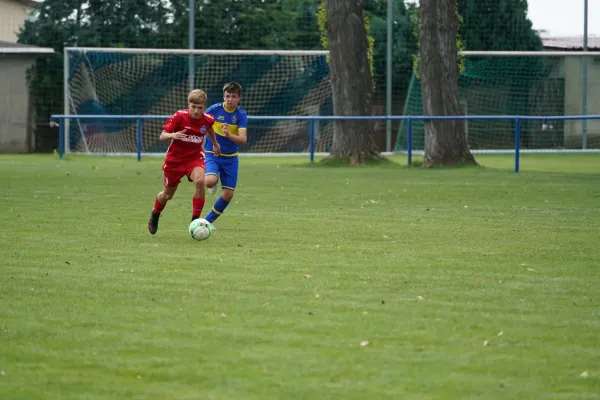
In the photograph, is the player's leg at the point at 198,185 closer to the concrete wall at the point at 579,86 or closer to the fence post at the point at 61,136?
the fence post at the point at 61,136

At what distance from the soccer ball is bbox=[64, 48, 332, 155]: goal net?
18781 millimetres

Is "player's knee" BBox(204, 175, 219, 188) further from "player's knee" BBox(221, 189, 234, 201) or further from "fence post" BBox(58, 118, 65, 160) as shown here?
"fence post" BBox(58, 118, 65, 160)

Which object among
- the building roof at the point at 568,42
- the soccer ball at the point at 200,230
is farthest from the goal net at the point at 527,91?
the soccer ball at the point at 200,230

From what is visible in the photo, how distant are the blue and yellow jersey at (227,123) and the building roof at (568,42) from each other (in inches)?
989

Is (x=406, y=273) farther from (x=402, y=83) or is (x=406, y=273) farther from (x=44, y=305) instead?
(x=402, y=83)

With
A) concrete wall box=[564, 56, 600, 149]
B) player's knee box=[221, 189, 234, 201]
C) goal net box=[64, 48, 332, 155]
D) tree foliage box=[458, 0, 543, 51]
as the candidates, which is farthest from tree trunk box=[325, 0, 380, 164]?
player's knee box=[221, 189, 234, 201]

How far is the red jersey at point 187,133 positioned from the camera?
10977 mm

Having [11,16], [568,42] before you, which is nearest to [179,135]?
[568,42]

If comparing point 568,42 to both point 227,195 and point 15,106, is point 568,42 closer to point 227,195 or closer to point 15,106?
point 15,106

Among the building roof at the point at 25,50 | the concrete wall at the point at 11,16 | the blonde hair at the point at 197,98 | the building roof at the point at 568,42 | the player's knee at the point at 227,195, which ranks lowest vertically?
the player's knee at the point at 227,195

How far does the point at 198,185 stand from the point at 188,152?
354 millimetres

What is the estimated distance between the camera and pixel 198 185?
36.3 feet

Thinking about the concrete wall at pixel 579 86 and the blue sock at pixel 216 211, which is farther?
the concrete wall at pixel 579 86

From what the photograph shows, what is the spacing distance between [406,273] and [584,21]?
89.3 ft
